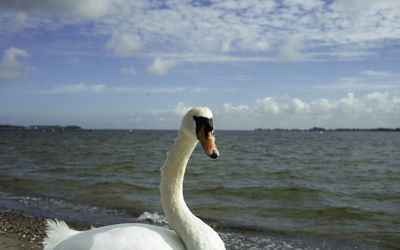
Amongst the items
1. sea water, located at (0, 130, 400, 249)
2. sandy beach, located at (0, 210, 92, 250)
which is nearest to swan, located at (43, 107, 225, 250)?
sandy beach, located at (0, 210, 92, 250)

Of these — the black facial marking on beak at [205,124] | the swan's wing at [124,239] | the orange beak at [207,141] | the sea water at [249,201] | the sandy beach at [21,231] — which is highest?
the black facial marking on beak at [205,124]

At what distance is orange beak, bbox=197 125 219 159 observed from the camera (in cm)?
330

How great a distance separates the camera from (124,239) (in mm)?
3514

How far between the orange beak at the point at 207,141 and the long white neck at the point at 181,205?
36 centimetres

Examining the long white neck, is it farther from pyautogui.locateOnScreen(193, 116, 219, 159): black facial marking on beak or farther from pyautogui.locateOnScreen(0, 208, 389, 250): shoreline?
pyautogui.locateOnScreen(0, 208, 389, 250): shoreline

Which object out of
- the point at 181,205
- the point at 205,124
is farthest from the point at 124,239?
the point at 205,124

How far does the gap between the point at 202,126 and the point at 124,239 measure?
1.30 metres

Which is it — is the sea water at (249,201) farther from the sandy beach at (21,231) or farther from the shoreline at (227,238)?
the sandy beach at (21,231)

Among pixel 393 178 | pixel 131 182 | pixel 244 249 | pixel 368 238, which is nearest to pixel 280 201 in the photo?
pixel 368 238

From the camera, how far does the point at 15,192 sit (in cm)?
1303

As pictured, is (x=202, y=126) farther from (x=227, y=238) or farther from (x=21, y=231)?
(x=21, y=231)

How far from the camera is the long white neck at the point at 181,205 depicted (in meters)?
3.83

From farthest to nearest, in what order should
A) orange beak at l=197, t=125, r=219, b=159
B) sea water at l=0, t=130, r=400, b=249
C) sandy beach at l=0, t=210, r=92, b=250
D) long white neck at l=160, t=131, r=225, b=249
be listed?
1. sea water at l=0, t=130, r=400, b=249
2. sandy beach at l=0, t=210, r=92, b=250
3. long white neck at l=160, t=131, r=225, b=249
4. orange beak at l=197, t=125, r=219, b=159

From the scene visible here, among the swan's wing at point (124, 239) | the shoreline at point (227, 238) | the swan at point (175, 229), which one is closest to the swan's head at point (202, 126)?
the swan at point (175, 229)
